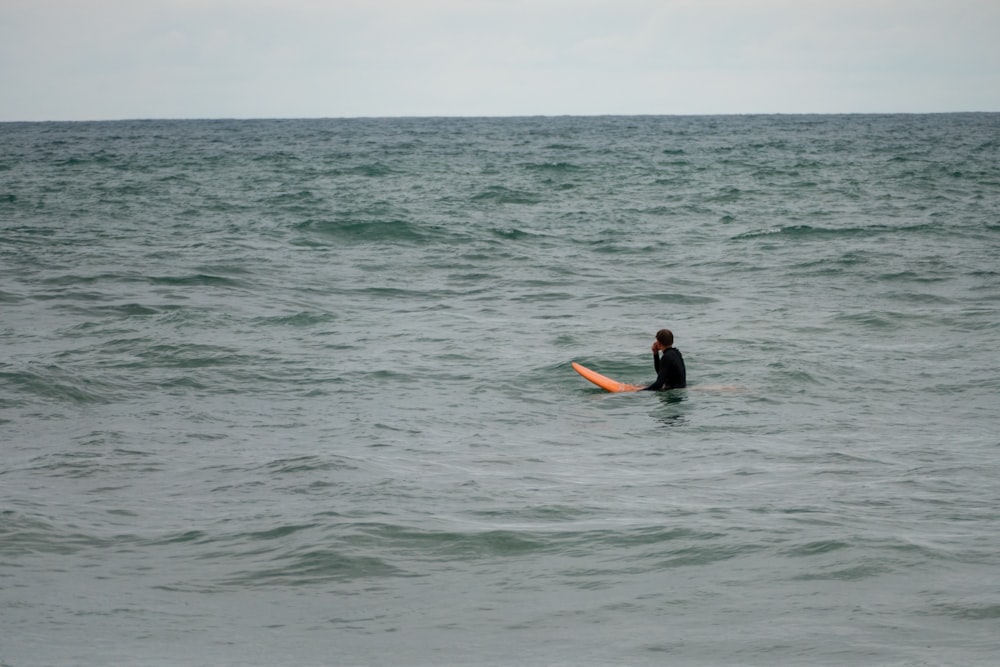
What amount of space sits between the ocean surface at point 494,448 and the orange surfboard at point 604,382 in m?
0.15

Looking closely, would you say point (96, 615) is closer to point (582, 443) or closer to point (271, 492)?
point (271, 492)

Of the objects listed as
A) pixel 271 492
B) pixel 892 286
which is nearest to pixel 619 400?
pixel 271 492

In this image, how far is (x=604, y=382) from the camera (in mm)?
14219

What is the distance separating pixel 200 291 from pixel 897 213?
21281 mm

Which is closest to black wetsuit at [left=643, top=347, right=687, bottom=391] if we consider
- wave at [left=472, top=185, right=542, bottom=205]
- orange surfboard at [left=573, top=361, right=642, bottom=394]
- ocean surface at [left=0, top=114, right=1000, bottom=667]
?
ocean surface at [left=0, top=114, right=1000, bottom=667]

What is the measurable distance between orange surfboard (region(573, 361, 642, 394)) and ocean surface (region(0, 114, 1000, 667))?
0.15 meters

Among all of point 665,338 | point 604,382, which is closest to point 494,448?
point 604,382

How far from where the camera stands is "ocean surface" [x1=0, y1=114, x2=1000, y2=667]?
7.18 metres

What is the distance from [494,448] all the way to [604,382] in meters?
3.10

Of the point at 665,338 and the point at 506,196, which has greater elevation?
the point at 506,196

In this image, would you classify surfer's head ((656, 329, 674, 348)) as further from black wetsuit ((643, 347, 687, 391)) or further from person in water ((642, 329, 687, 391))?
black wetsuit ((643, 347, 687, 391))

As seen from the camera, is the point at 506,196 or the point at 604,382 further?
the point at 506,196

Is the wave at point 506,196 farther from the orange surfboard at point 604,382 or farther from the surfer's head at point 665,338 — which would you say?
the surfer's head at point 665,338

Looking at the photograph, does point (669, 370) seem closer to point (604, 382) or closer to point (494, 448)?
point (604, 382)
